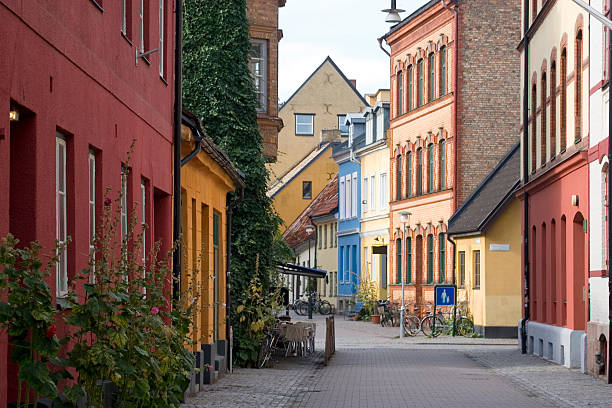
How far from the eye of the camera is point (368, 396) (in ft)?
63.9

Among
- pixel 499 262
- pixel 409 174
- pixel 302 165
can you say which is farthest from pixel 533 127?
pixel 302 165

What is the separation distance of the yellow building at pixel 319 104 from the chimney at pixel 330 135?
167cm

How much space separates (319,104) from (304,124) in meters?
1.65

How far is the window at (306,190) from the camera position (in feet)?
267

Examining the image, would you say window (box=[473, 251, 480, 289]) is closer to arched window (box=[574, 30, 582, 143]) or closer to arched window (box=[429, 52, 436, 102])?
arched window (box=[429, 52, 436, 102])

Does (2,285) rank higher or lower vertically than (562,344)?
higher

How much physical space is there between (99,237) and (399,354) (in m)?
22.6

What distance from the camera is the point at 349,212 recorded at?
65438mm

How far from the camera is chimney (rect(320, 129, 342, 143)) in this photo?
8200 cm

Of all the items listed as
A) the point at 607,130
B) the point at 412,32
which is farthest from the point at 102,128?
the point at 412,32

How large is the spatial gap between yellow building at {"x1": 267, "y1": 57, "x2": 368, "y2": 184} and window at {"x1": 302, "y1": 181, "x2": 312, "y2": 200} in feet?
10.9

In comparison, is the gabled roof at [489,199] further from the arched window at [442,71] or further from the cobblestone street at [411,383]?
the cobblestone street at [411,383]

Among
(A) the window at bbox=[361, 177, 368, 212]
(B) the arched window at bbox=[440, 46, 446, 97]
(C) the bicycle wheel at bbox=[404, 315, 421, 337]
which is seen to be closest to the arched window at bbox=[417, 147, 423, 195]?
(B) the arched window at bbox=[440, 46, 446, 97]

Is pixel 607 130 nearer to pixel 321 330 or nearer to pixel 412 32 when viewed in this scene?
pixel 321 330
